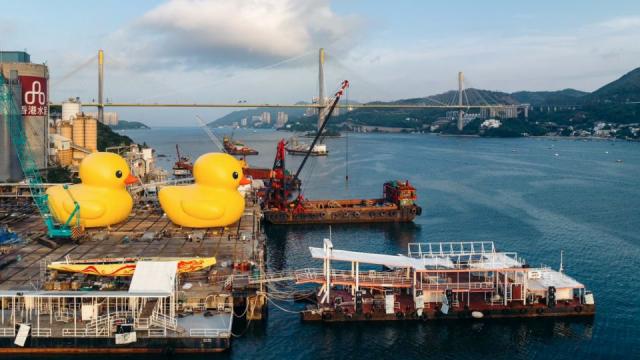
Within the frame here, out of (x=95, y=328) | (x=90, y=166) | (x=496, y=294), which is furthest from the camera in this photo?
(x=90, y=166)

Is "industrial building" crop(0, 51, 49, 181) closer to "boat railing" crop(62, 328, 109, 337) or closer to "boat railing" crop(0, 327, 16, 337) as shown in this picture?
"boat railing" crop(0, 327, 16, 337)

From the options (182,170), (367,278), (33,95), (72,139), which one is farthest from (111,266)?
(182,170)

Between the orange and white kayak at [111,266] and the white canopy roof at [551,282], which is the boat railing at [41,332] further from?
the white canopy roof at [551,282]

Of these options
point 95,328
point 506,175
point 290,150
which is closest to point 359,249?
point 95,328

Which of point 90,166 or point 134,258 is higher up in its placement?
point 90,166

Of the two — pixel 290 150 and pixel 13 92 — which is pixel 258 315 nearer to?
pixel 13 92

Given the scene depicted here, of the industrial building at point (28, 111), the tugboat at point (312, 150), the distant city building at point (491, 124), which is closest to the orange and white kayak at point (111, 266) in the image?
the industrial building at point (28, 111)

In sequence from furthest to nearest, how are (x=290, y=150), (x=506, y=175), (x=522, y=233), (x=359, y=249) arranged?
(x=290, y=150)
(x=506, y=175)
(x=522, y=233)
(x=359, y=249)
